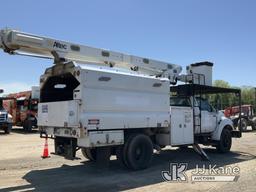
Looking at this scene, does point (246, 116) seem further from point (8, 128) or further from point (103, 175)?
point (103, 175)

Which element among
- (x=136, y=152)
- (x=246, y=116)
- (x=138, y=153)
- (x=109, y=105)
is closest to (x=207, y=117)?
(x=138, y=153)

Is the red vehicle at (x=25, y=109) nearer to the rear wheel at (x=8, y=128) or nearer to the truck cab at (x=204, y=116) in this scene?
the rear wheel at (x=8, y=128)

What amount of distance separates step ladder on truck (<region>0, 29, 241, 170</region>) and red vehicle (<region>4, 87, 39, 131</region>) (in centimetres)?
1785

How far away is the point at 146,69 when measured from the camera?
1343 cm

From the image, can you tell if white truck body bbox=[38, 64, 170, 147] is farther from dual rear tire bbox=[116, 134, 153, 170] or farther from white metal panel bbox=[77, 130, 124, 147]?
dual rear tire bbox=[116, 134, 153, 170]

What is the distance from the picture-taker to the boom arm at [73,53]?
9.73 metres

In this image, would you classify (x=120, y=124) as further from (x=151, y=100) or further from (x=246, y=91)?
(x=246, y=91)

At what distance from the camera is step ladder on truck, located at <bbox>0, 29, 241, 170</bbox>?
983 cm

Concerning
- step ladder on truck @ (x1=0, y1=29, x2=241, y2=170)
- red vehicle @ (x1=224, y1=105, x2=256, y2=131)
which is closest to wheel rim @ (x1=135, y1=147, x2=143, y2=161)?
step ladder on truck @ (x1=0, y1=29, x2=241, y2=170)

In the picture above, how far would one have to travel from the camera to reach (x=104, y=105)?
10.2 meters

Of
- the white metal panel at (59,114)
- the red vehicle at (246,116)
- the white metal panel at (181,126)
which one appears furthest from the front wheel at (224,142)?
the red vehicle at (246,116)

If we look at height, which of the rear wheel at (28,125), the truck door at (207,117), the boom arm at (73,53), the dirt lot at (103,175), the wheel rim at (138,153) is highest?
the boom arm at (73,53)

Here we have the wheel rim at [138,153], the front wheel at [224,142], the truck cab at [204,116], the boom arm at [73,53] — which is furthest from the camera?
the front wheel at [224,142]

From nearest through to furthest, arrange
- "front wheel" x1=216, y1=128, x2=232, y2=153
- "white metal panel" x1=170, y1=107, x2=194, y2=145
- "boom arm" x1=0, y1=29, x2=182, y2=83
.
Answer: "boom arm" x1=0, y1=29, x2=182, y2=83 < "white metal panel" x1=170, y1=107, x2=194, y2=145 < "front wheel" x1=216, y1=128, x2=232, y2=153
